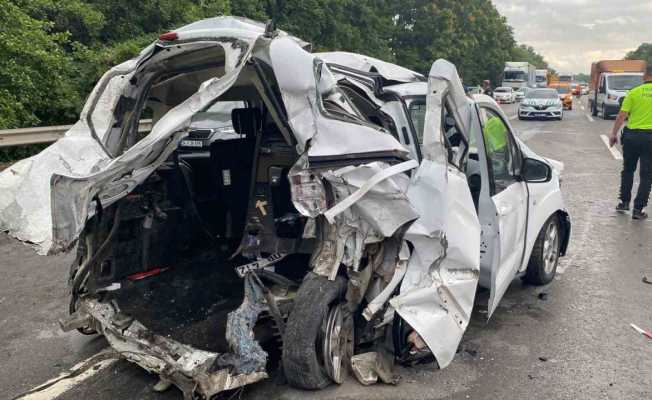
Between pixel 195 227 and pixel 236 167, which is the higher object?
pixel 236 167

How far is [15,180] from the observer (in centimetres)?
308

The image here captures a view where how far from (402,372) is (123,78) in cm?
270

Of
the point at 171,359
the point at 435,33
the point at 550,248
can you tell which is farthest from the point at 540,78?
the point at 171,359

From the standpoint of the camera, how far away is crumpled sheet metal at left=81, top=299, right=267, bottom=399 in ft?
9.63

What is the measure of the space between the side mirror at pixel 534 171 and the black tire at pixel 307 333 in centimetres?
217

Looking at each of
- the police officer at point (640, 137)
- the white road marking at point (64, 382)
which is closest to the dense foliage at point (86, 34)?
the white road marking at point (64, 382)

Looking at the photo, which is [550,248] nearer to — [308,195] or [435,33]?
[308,195]

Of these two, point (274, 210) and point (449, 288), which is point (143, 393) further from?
point (449, 288)

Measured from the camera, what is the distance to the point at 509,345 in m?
4.03

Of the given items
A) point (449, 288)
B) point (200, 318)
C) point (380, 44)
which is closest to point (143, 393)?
point (200, 318)

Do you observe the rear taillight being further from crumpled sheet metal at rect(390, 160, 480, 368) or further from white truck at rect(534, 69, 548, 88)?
white truck at rect(534, 69, 548, 88)

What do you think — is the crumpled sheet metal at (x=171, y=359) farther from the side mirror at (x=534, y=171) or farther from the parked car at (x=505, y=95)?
the parked car at (x=505, y=95)

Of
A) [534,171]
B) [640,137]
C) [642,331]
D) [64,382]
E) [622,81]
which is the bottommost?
[642,331]

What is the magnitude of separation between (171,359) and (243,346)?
0.41 metres
